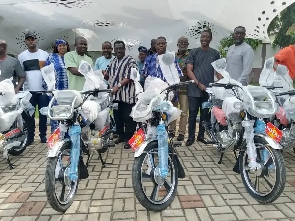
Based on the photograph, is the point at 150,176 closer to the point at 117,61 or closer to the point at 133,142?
the point at 133,142

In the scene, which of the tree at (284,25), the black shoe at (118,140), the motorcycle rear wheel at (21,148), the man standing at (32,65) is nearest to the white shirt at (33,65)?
the man standing at (32,65)

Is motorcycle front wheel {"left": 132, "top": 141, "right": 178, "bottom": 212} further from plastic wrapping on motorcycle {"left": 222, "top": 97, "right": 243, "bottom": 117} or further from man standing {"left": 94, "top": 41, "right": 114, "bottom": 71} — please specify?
man standing {"left": 94, "top": 41, "right": 114, "bottom": 71}

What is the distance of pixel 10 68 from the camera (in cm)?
480

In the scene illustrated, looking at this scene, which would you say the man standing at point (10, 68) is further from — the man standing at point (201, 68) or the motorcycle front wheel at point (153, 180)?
the motorcycle front wheel at point (153, 180)

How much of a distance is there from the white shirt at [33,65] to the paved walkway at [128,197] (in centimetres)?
138

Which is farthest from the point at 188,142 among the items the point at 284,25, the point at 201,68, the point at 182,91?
the point at 284,25

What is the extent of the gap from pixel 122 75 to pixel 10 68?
170 cm

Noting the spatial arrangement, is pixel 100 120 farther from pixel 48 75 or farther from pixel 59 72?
pixel 59 72

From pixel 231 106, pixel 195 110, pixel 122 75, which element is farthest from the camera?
pixel 195 110

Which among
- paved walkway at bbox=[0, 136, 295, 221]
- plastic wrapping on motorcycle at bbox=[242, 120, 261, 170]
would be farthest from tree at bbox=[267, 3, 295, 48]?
plastic wrapping on motorcycle at bbox=[242, 120, 261, 170]

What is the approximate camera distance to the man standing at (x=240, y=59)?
4.67 m

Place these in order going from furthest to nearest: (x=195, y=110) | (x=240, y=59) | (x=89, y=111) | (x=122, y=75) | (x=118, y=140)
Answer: (x=118, y=140) → (x=195, y=110) → (x=122, y=75) → (x=240, y=59) → (x=89, y=111)

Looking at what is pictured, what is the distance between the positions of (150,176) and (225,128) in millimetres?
1690

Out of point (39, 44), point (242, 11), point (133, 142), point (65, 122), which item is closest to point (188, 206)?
point (133, 142)
